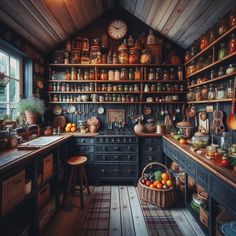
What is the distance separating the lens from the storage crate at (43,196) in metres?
2.10

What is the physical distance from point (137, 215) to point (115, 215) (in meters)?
0.26

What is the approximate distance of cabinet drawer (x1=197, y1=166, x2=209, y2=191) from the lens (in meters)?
1.65

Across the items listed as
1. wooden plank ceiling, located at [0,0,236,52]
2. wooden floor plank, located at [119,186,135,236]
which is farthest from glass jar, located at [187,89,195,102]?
wooden floor plank, located at [119,186,135,236]

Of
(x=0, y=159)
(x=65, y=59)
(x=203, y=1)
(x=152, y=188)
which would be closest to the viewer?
(x=0, y=159)

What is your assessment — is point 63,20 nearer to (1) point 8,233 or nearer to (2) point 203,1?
(2) point 203,1

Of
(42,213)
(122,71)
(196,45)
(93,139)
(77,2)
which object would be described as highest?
(77,2)

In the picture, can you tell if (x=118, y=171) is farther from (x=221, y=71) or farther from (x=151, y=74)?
(x=221, y=71)

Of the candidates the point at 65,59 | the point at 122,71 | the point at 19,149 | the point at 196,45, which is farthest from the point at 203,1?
the point at 19,149

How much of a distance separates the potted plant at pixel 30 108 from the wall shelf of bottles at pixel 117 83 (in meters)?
0.61

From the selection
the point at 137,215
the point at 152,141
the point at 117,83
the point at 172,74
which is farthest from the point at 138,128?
the point at 137,215

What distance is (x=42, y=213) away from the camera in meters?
2.05

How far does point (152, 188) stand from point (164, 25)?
262 centimetres

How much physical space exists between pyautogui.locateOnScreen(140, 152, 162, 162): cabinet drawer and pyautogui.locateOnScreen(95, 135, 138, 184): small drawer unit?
132 millimetres

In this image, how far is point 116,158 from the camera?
3117mm
